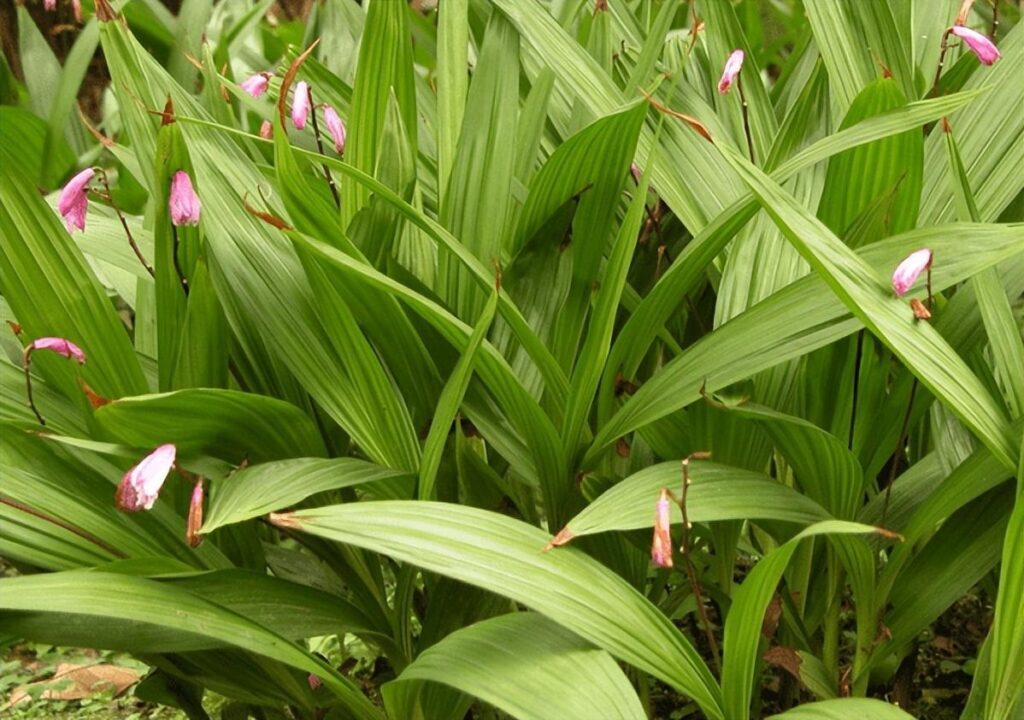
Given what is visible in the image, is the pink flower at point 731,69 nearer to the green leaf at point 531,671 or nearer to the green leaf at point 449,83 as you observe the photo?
the green leaf at point 449,83

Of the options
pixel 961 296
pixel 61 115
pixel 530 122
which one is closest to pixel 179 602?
pixel 530 122

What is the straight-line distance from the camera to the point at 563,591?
105 centimetres

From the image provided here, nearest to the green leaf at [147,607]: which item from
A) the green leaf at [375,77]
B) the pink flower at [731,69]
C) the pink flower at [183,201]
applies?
the pink flower at [183,201]

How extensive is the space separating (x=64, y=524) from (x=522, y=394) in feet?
1.55

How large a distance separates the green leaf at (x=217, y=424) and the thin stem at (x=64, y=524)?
0.35 ft

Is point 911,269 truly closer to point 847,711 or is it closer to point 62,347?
point 847,711

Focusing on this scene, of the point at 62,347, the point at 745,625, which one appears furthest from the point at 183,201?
the point at 745,625

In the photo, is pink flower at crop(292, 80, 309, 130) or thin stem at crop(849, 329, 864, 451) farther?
pink flower at crop(292, 80, 309, 130)

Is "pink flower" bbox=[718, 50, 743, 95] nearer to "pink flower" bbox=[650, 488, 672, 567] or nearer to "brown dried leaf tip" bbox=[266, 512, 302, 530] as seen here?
"pink flower" bbox=[650, 488, 672, 567]

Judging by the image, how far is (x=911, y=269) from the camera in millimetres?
1125

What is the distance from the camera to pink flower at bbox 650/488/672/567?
972 mm

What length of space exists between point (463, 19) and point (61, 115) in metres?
2.01

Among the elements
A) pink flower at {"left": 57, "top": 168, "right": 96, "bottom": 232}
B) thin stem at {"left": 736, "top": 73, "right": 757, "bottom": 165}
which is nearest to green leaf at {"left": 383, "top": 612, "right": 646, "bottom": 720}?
pink flower at {"left": 57, "top": 168, "right": 96, "bottom": 232}

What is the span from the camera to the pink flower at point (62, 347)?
1229 mm
